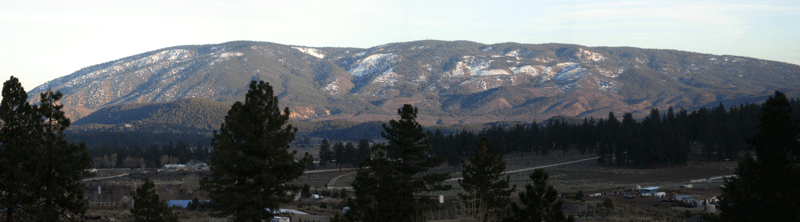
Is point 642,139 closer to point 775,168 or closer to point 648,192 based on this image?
point 648,192

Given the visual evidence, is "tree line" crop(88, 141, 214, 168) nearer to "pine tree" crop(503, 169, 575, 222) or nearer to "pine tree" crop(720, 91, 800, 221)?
"pine tree" crop(720, 91, 800, 221)

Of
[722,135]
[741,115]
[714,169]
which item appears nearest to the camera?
[714,169]

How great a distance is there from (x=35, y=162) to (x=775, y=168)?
25.1m

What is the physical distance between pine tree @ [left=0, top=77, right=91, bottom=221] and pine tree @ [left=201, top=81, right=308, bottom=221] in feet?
19.8

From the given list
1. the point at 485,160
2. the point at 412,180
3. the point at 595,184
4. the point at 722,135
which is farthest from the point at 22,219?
the point at 722,135

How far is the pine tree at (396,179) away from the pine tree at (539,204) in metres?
8.94

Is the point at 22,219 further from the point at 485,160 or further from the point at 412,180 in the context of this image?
the point at 485,160

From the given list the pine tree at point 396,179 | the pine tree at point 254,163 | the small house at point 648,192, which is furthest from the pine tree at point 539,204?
the small house at point 648,192

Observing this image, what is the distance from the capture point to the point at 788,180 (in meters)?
17.3

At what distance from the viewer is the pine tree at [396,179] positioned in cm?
2623

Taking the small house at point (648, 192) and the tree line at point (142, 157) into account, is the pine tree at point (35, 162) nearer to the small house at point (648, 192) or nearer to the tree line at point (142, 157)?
the small house at point (648, 192)

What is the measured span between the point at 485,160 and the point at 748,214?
20.7 m

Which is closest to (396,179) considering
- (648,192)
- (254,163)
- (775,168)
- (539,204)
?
(254,163)

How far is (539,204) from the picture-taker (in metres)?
13.9
